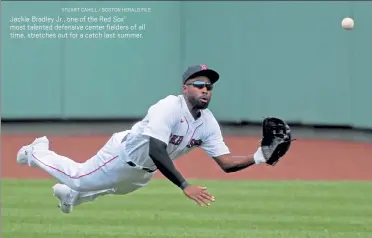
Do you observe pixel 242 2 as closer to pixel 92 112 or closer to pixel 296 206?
pixel 92 112

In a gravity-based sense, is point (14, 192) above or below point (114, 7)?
below

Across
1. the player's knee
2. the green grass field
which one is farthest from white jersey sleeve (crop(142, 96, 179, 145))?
the green grass field

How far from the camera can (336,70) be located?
53.3 ft

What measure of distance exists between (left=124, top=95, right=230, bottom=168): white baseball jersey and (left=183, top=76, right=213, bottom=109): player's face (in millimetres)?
130

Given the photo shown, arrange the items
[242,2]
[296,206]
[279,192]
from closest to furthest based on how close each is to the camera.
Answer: [296,206] < [279,192] < [242,2]

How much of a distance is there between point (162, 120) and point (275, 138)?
2.85 feet

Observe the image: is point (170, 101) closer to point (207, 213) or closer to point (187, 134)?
point (187, 134)

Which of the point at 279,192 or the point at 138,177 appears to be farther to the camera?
the point at 279,192

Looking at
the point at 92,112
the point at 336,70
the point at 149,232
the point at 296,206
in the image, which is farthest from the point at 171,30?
the point at 149,232

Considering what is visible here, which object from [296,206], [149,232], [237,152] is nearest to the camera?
[149,232]

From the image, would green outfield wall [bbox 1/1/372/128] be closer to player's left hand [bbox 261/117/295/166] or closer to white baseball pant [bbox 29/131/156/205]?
white baseball pant [bbox 29/131/156/205]

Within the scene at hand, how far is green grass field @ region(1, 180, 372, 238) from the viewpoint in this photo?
7.86m


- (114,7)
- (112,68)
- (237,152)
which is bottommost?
(237,152)

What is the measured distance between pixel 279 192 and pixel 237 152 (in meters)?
4.43
